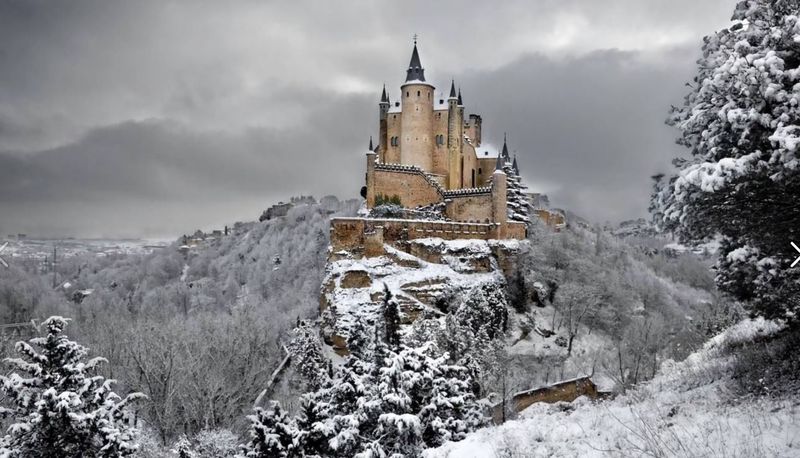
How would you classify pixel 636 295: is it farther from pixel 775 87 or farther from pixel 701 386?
pixel 775 87

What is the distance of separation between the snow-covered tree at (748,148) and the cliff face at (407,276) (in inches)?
1006

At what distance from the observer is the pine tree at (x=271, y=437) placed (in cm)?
1376

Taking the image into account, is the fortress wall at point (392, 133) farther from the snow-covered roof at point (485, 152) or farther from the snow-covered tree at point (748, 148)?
the snow-covered tree at point (748, 148)

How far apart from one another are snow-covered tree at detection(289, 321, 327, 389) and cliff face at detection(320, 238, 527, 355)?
3.82 feet

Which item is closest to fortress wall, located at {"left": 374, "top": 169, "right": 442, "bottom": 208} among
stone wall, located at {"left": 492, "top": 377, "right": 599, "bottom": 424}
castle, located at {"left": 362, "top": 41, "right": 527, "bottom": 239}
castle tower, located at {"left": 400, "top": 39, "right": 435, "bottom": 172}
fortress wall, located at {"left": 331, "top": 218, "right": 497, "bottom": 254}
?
castle, located at {"left": 362, "top": 41, "right": 527, "bottom": 239}

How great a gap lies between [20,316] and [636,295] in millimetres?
59569

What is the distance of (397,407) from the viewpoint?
42.4ft

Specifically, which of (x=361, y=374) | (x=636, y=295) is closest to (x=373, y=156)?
(x=636, y=295)

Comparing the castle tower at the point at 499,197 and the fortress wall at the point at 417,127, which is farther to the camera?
the fortress wall at the point at 417,127

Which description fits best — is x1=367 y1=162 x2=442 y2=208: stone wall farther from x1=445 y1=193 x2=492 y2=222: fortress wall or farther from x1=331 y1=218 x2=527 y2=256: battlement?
x1=331 y1=218 x2=527 y2=256: battlement

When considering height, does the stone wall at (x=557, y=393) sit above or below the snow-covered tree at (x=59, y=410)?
below

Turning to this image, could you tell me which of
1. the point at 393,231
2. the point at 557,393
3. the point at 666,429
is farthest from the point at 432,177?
the point at 666,429

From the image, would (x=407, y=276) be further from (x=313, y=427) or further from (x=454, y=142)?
(x=313, y=427)

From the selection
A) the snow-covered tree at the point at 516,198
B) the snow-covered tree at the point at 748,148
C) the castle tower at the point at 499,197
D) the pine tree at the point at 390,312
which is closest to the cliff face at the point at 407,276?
the pine tree at the point at 390,312
